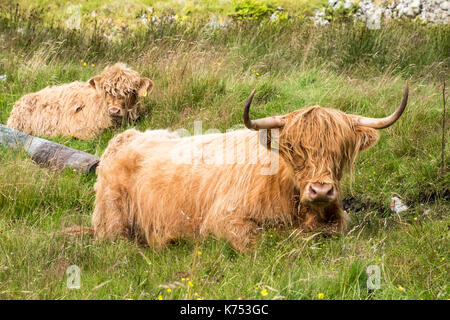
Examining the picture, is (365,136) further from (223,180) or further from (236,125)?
(236,125)

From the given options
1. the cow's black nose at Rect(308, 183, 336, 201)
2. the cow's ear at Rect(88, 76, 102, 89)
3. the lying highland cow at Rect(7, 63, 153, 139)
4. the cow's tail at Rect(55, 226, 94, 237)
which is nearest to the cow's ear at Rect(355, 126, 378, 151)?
the cow's black nose at Rect(308, 183, 336, 201)

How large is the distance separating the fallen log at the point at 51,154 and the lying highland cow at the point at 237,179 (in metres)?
0.62

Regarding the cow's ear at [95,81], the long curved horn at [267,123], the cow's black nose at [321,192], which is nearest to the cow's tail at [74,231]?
the long curved horn at [267,123]

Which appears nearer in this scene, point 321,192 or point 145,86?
point 321,192

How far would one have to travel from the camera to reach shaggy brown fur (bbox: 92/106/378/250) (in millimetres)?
4559

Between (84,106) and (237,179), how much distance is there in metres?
4.67

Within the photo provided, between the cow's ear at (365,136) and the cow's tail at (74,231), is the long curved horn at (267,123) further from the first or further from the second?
the cow's tail at (74,231)

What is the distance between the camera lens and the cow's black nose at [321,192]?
170 inches

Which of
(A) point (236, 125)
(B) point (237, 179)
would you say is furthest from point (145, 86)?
(B) point (237, 179)

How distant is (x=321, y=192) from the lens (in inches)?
170

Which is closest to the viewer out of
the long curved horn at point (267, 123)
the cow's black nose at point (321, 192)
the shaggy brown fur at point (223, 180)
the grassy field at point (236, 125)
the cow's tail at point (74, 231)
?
the grassy field at point (236, 125)

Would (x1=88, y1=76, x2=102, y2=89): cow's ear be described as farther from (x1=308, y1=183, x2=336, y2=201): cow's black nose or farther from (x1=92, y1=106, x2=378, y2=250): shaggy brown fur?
(x1=308, y1=183, x2=336, y2=201): cow's black nose
